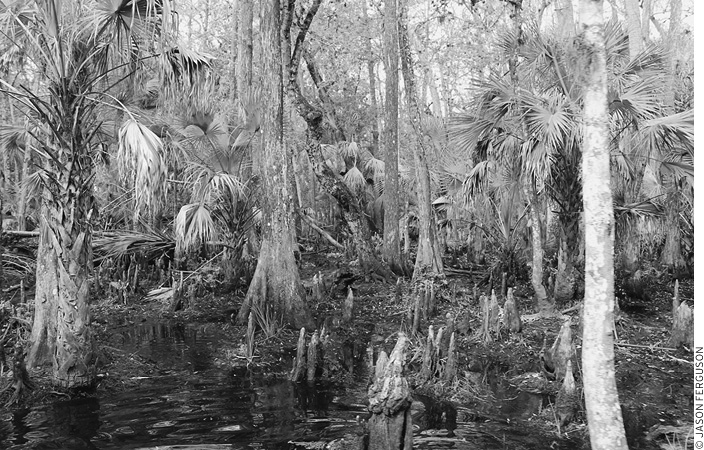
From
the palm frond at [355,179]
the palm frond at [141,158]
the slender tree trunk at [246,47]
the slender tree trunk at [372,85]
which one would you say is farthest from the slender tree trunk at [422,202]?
the palm frond at [141,158]

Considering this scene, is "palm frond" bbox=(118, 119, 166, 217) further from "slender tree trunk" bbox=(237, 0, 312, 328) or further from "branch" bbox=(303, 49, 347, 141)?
"branch" bbox=(303, 49, 347, 141)

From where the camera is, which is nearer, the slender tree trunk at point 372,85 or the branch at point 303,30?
the branch at point 303,30

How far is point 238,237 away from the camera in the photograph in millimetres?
10070

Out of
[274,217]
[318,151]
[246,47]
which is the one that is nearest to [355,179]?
[318,151]

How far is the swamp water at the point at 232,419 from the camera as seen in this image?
4.62 m

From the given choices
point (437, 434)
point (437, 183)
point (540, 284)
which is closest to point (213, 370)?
point (437, 434)

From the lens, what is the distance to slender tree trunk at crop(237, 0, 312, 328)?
326 inches

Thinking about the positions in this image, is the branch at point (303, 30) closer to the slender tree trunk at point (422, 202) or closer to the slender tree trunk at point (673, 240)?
the slender tree trunk at point (422, 202)

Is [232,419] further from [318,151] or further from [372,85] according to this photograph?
[372,85]

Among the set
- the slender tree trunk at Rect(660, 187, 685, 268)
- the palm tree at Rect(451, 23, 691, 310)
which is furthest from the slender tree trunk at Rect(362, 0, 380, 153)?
the slender tree trunk at Rect(660, 187, 685, 268)

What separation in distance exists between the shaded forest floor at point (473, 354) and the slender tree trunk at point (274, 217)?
0.41m

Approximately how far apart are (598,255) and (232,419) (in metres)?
3.51

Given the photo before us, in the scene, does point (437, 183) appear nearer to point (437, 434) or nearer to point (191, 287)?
point (191, 287)

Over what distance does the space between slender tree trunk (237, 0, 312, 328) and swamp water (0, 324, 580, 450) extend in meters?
1.76
